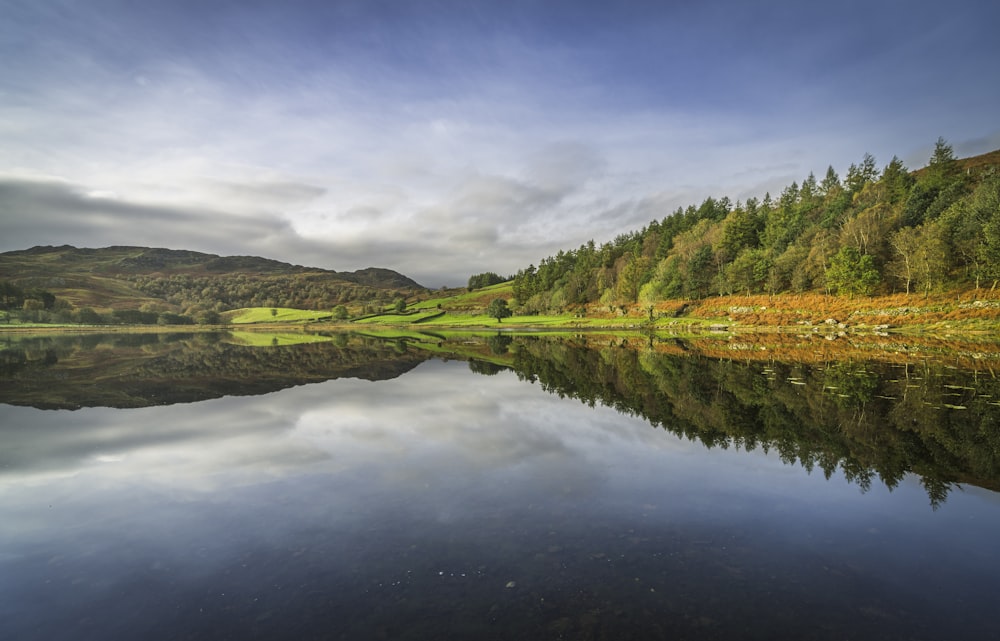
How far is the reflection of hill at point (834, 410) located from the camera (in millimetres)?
11344

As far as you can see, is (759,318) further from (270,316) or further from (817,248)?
(270,316)

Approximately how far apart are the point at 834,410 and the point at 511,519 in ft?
47.6

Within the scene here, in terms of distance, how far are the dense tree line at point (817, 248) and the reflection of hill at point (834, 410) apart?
46173mm

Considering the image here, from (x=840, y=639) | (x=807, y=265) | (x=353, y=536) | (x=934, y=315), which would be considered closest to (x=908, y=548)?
(x=840, y=639)

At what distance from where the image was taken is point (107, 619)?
19.2 ft

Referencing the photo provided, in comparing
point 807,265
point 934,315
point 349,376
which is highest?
point 807,265

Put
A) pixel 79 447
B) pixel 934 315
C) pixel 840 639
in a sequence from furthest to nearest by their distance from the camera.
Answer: pixel 934 315 → pixel 79 447 → pixel 840 639

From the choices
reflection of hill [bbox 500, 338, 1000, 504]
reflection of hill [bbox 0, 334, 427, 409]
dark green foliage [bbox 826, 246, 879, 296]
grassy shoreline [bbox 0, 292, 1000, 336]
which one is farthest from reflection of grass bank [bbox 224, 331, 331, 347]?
dark green foliage [bbox 826, 246, 879, 296]

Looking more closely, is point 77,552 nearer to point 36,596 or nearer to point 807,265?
point 36,596

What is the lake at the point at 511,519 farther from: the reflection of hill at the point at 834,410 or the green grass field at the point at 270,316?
the green grass field at the point at 270,316

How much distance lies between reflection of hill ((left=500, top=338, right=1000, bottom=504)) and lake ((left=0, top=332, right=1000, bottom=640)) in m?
0.14

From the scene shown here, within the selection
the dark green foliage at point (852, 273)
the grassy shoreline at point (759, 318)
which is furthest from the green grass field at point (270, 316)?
the dark green foliage at point (852, 273)

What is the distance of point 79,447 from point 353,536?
12.1m

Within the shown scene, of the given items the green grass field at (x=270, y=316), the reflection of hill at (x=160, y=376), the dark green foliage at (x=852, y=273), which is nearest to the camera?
the reflection of hill at (x=160, y=376)
